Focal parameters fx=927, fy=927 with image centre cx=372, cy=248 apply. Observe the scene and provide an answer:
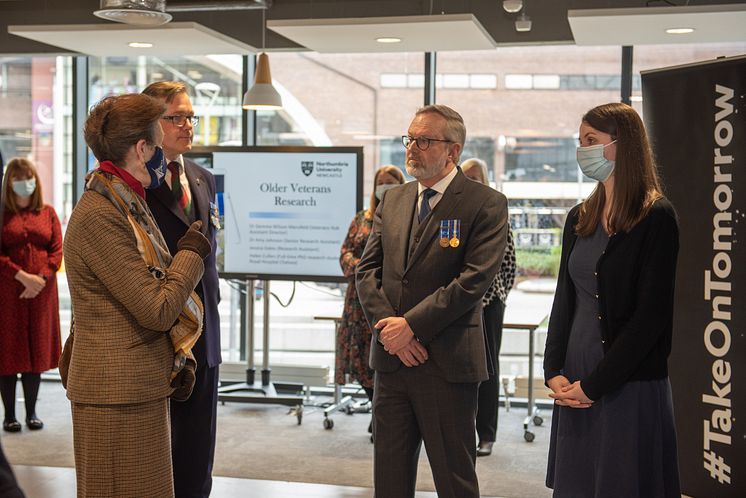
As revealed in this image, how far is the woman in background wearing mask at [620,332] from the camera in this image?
2.88 meters

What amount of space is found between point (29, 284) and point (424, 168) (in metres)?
3.89

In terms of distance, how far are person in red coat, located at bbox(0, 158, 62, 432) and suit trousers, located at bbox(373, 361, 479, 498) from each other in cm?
378

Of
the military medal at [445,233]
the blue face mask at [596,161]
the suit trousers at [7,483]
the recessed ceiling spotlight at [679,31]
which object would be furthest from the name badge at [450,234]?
the recessed ceiling spotlight at [679,31]

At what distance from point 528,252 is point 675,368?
322 cm

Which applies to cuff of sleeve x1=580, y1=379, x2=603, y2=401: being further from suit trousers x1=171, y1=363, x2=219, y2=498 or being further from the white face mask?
the white face mask

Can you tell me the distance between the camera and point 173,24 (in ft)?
20.1

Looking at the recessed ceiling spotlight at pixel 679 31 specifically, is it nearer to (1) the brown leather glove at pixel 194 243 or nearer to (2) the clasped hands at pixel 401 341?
(2) the clasped hands at pixel 401 341

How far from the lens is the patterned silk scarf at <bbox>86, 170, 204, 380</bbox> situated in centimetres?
271

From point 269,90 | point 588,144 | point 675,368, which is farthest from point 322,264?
point 588,144

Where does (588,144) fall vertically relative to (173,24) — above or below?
below

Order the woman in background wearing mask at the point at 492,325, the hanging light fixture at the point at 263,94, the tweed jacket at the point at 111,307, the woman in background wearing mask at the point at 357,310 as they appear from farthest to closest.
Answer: the hanging light fixture at the point at 263,94 < the woman in background wearing mask at the point at 357,310 < the woman in background wearing mask at the point at 492,325 < the tweed jacket at the point at 111,307

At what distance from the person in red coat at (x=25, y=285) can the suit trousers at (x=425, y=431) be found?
3.78 m

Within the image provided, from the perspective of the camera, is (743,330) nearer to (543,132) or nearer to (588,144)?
(588,144)

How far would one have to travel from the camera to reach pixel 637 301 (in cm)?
289
